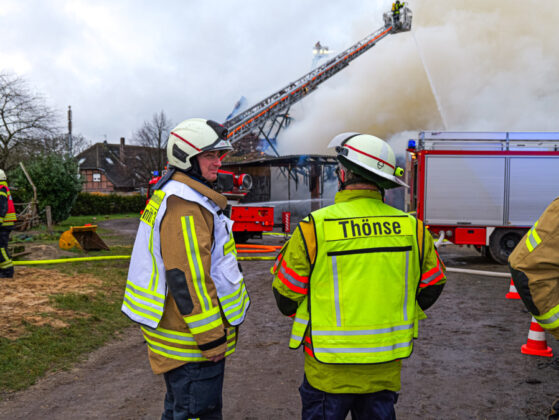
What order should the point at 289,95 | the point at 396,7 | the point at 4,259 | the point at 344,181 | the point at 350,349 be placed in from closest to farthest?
the point at 350,349, the point at 344,181, the point at 4,259, the point at 396,7, the point at 289,95

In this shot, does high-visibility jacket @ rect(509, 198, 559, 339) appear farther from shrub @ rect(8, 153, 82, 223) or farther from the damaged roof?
the damaged roof

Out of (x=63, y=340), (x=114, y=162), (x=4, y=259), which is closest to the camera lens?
(x=63, y=340)

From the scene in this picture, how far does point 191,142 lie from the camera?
2352 millimetres

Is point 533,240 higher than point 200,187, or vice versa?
point 200,187

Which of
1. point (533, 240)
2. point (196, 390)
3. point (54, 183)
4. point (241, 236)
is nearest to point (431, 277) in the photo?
point (533, 240)

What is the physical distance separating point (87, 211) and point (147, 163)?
33.5 feet

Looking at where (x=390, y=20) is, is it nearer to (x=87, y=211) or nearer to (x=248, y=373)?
(x=248, y=373)

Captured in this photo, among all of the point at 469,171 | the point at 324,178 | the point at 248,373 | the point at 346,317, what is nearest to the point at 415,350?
the point at 248,373

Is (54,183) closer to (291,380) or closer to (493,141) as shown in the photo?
(493,141)

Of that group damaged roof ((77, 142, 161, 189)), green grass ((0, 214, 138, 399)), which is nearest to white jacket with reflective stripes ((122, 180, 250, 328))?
green grass ((0, 214, 138, 399))

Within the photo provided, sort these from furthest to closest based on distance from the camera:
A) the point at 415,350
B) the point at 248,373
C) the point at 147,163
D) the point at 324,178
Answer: the point at 147,163 → the point at 324,178 → the point at 415,350 → the point at 248,373

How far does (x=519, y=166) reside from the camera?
10.3 meters

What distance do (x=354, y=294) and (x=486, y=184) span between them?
30.9 feet

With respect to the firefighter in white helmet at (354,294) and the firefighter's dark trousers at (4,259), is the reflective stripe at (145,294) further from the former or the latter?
the firefighter's dark trousers at (4,259)
